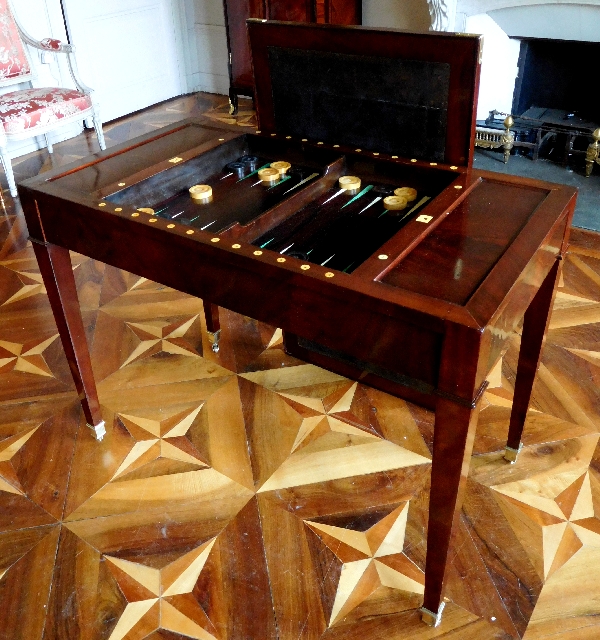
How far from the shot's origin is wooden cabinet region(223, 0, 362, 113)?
Result: 4023 millimetres

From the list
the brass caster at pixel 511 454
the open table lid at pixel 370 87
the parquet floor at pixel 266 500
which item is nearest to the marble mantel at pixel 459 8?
the parquet floor at pixel 266 500

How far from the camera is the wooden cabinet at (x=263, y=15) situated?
4023mm

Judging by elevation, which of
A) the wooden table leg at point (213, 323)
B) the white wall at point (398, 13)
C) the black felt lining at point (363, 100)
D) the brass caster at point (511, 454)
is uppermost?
the black felt lining at point (363, 100)

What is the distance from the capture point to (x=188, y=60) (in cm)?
530

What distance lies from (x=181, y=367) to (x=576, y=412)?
48.2 inches

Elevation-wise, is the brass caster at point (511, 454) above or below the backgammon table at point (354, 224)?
below

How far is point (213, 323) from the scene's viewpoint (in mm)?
2172

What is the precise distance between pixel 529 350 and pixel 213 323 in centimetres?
104

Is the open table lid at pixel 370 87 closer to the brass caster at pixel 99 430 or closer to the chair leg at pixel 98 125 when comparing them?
the brass caster at pixel 99 430

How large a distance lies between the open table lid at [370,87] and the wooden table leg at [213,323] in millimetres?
680

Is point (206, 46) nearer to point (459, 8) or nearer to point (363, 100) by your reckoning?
point (459, 8)

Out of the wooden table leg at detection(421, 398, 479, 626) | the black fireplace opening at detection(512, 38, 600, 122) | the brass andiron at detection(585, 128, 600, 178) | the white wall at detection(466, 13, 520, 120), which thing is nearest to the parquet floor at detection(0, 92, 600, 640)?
the wooden table leg at detection(421, 398, 479, 626)

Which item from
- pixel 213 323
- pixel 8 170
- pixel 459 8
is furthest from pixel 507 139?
pixel 8 170

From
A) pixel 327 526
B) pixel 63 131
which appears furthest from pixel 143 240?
pixel 63 131
